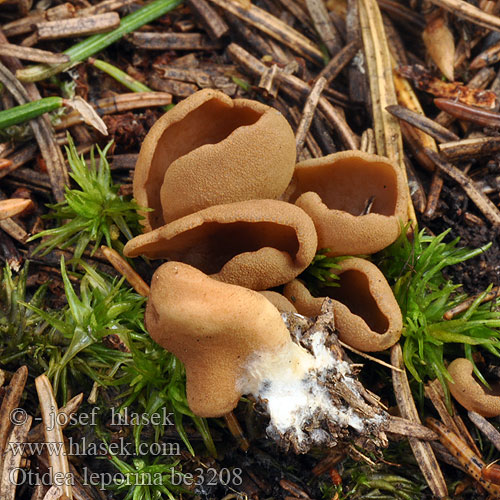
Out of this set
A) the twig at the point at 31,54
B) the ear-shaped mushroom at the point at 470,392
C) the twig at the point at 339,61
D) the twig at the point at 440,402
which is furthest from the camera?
the twig at the point at 339,61

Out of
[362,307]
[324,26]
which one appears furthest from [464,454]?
[324,26]

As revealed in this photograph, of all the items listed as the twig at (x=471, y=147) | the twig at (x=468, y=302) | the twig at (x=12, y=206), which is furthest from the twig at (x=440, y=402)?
the twig at (x=12, y=206)

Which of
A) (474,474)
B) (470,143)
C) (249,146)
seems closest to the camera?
(249,146)

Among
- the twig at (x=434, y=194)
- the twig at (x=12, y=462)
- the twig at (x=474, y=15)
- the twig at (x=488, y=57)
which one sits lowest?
the twig at (x=12, y=462)

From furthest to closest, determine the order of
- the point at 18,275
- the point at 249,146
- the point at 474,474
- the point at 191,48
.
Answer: the point at 191,48
the point at 18,275
the point at 474,474
the point at 249,146

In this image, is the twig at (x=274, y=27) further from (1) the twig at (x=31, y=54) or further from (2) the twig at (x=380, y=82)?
(1) the twig at (x=31, y=54)

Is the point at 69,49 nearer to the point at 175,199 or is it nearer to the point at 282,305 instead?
the point at 175,199

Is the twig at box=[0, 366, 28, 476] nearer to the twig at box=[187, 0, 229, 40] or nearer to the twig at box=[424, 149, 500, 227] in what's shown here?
the twig at box=[187, 0, 229, 40]

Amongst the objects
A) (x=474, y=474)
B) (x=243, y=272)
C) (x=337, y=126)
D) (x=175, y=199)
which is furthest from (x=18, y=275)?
(x=474, y=474)
